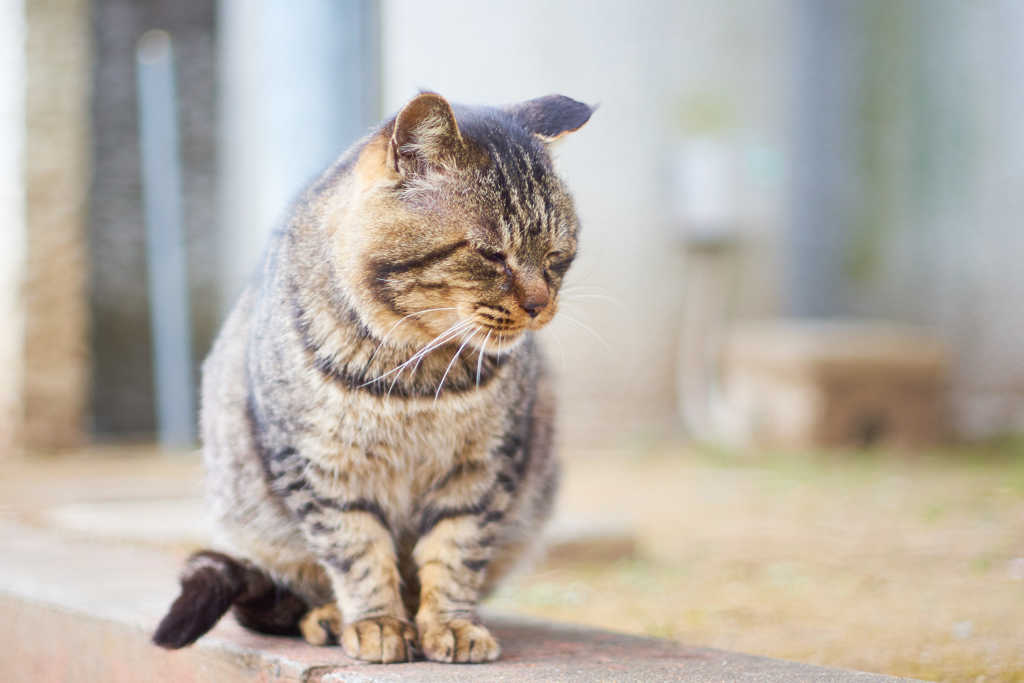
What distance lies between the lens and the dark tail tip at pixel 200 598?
66.6 inches

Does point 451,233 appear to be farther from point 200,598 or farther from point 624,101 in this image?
point 624,101

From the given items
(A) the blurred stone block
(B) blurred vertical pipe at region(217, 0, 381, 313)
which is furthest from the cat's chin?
(A) the blurred stone block

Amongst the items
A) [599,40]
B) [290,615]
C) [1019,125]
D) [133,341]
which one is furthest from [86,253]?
[1019,125]

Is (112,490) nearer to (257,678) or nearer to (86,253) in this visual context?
(86,253)

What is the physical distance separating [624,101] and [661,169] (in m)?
0.45

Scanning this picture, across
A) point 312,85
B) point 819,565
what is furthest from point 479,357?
point 819,565

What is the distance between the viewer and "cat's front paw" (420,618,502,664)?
167cm

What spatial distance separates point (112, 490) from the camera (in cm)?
420

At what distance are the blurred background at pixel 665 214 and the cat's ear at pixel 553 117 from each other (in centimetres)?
324

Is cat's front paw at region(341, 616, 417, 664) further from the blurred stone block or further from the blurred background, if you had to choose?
the blurred stone block

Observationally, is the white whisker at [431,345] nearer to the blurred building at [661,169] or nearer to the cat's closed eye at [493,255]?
the cat's closed eye at [493,255]

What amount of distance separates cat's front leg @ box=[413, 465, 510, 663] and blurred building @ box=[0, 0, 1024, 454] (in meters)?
4.02

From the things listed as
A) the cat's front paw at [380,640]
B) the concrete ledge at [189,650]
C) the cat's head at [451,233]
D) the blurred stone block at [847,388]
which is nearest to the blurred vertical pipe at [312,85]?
the concrete ledge at [189,650]

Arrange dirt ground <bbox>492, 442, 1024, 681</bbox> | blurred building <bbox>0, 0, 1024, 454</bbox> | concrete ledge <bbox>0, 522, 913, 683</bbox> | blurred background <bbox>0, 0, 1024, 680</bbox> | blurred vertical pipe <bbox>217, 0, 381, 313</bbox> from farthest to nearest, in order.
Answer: blurred building <bbox>0, 0, 1024, 454</bbox> → blurred background <bbox>0, 0, 1024, 680</bbox> → blurred vertical pipe <bbox>217, 0, 381, 313</bbox> → dirt ground <bbox>492, 442, 1024, 681</bbox> → concrete ledge <bbox>0, 522, 913, 683</bbox>
